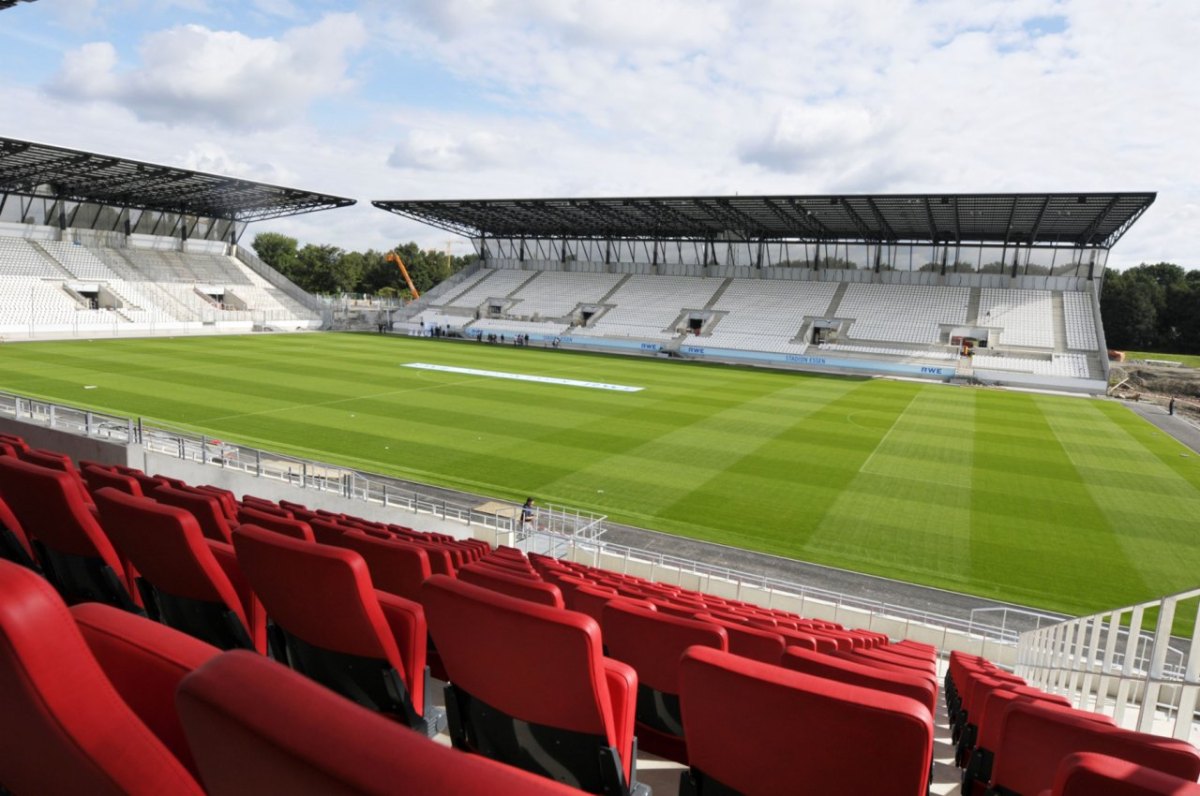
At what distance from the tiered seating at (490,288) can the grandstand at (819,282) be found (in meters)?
0.26

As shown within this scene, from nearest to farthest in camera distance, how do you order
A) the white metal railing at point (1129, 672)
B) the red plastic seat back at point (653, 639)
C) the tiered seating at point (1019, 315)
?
the red plastic seat back at point (653, 639)
the white metal railing at point (1129, 672)
the tiered seating at point (1019, 315)

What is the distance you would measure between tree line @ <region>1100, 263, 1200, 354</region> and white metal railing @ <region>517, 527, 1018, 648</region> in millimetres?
82906

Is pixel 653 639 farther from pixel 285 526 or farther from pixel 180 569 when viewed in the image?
pixel 285 526

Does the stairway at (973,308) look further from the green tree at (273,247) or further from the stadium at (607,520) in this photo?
the green tree at (273,247)

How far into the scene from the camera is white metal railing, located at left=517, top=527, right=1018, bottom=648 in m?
12.1

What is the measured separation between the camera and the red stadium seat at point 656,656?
348 cm

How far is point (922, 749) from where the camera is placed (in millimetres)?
1794

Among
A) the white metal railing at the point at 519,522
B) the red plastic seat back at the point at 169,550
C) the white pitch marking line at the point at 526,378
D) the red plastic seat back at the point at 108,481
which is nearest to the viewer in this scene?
the red plastic seat back at the point at 169,550

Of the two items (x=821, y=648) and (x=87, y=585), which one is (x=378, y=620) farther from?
(x=821, y=648)

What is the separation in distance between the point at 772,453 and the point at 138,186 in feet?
194

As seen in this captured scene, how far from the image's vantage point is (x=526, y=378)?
38062 mm

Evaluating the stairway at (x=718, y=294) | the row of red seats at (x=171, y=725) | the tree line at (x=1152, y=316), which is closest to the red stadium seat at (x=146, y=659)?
the row of red seats at (x=171, y=725)

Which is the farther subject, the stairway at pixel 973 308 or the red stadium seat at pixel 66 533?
the stairway at pixel 973 308

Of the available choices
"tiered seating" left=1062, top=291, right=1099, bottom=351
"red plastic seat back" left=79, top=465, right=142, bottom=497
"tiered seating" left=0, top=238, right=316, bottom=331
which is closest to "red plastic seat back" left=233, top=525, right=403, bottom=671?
"red plastic seat back" left=79, top=465, right=142, bottom=497
